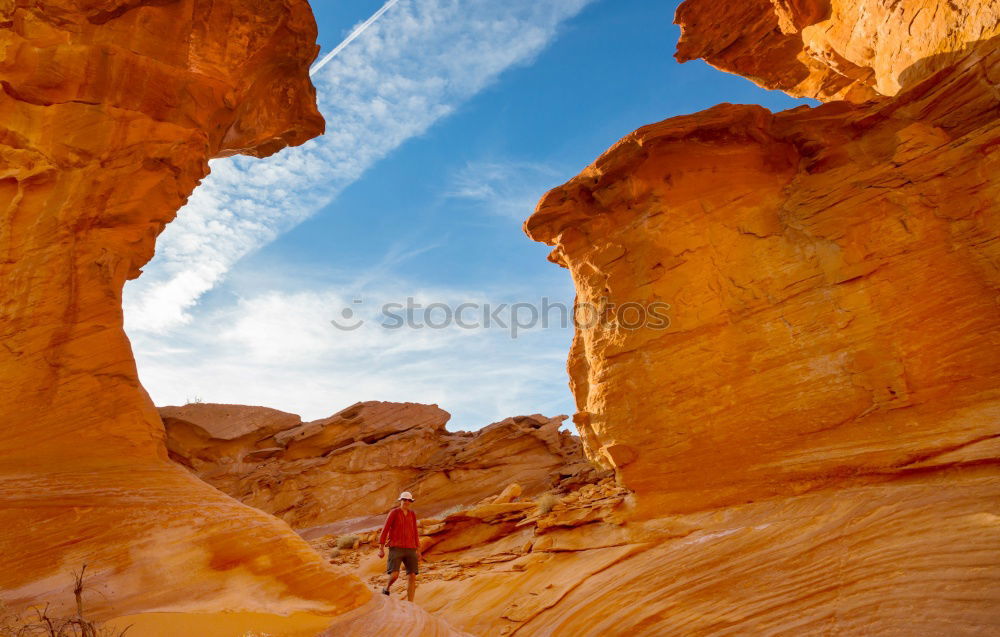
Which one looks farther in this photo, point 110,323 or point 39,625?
point 110,323

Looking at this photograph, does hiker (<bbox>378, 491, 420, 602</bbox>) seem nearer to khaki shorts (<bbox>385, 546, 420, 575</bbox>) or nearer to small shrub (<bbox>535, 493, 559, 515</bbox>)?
khaki shorts (<bbox>385, 546, 420, 575</bbox>)

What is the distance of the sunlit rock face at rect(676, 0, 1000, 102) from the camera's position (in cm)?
958

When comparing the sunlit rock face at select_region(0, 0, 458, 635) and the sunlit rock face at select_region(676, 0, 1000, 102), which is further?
the sunlit rock face at select_region(676, 0, 1000, 102)

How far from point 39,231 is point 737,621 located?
11720 millimetres

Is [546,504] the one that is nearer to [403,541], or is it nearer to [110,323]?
[403,541]

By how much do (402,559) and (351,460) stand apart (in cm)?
1840

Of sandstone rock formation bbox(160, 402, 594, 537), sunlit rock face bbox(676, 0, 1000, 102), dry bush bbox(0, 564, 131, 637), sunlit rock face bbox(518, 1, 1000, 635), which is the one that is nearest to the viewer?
dry bush bbox(0, 564, 131, 637)

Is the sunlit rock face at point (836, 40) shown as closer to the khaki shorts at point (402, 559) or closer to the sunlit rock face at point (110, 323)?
the sunlit rock face at point (110, 323)

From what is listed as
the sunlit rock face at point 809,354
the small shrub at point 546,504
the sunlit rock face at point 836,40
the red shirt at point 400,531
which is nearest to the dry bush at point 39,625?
the red shirt at point 400,531

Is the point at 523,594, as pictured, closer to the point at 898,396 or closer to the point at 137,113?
the point at 898,396

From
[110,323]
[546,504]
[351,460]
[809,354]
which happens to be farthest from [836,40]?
[351,460]

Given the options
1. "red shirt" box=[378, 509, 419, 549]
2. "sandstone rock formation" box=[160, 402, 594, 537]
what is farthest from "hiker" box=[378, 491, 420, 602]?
"sandstone rock formation" box=[160, 402, 594, 537]

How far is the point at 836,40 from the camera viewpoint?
13.0 metres

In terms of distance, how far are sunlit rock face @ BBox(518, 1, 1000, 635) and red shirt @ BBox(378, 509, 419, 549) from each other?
8.64ft
